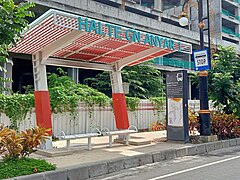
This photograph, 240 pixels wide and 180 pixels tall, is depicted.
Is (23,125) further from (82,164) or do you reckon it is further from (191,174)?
(191,174)

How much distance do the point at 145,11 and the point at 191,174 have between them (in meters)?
29.8

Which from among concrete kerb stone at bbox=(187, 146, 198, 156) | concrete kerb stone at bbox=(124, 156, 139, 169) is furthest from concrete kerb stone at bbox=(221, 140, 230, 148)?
concrete kerb stone at bbox=(124, 156, 139, 169)

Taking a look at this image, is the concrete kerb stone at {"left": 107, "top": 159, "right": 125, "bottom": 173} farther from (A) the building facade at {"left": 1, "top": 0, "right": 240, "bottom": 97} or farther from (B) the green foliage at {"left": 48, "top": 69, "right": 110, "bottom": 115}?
(A) the building facade at {"left": 1, "top": 0, "right": 240, "bottom": 97}

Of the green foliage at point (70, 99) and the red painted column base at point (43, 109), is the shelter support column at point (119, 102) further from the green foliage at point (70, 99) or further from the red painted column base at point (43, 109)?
the red painted column base at point (43, 109)

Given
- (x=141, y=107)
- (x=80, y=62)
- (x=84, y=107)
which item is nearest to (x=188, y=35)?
(x=141, y=107)

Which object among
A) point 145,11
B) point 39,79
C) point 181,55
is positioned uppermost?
point 145,11

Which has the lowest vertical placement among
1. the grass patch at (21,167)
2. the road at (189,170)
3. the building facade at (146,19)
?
the road at (189,170)

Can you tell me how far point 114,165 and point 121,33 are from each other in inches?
146

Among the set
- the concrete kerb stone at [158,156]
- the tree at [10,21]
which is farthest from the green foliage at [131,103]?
the tree at [10,21]

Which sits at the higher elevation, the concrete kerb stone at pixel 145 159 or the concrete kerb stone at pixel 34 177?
the concrete kerb stone at pixel 34 177

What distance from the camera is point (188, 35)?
33.0 metres

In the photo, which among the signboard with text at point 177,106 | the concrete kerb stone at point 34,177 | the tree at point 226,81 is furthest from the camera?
the tree at point 226,81

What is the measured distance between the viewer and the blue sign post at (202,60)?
1086 centimetres

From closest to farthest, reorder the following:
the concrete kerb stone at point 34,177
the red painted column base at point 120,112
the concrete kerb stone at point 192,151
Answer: the concrete kerb stone at point 34,177, the concrete kerb stone at point 192,151, the red painted column base at point 120,112
